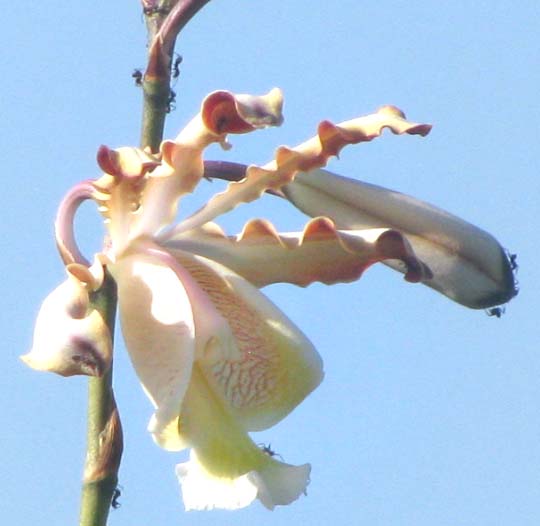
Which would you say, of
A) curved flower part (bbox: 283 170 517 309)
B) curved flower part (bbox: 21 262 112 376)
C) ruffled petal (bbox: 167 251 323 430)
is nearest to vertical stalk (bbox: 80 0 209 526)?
curved flower part (bbox: 21 262 112 376)

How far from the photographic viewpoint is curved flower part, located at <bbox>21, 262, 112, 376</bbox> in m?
2.33

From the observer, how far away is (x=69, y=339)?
7.71 ft

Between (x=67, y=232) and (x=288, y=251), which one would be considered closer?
(x=67, y=232)

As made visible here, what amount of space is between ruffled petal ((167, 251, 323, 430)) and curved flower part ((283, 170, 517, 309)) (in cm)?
23

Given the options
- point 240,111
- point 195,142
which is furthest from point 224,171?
point 240,111

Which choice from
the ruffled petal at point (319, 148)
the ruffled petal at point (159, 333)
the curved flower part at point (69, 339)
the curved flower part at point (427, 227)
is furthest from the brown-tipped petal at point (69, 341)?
the curved flower part at point (427, 227)

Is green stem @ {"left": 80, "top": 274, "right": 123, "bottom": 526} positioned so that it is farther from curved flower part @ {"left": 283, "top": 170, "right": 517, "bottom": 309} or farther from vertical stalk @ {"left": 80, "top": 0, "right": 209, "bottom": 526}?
curved flower part @ {"left": 283, "top": 170, "right": 517, "bottom": 309}

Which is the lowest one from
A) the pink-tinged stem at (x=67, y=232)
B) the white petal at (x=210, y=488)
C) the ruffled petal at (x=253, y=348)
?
the white petal at (x=210, y=488)

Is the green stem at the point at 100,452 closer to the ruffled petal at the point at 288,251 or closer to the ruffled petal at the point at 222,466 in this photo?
the ruffled petal at the point at 222,466

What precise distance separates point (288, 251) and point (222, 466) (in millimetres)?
469

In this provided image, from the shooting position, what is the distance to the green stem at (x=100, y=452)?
2.52 meters

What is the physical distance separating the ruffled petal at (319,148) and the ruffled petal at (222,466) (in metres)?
0.40

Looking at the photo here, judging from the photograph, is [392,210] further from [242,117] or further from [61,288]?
[61,288]

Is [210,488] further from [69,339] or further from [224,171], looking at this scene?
[224,171]
